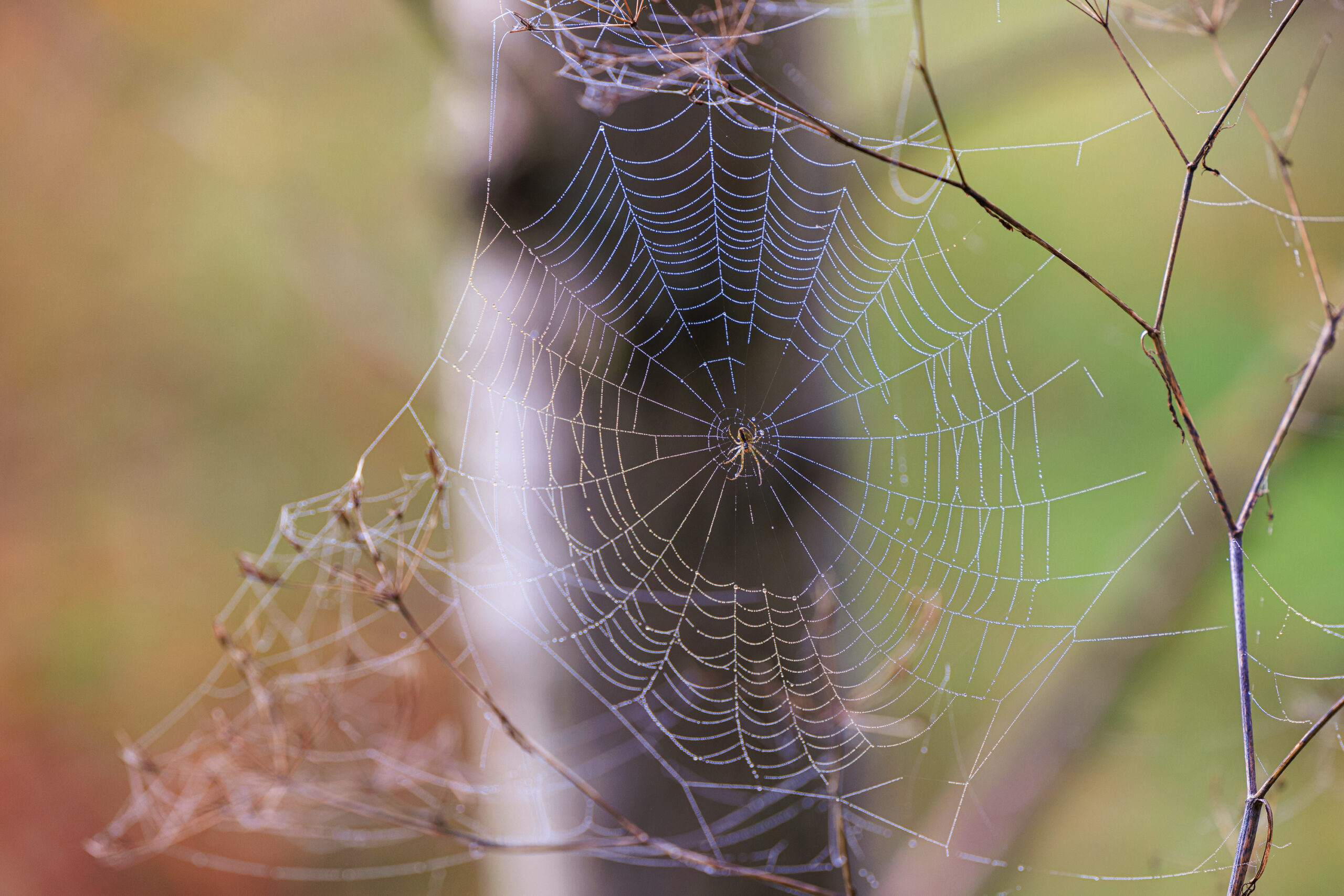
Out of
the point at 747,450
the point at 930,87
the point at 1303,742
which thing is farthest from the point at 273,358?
the point at 1303,742

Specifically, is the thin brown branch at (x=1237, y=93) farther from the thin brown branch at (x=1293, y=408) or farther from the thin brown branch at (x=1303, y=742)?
the thin brown branch at (x=1303, y=742)

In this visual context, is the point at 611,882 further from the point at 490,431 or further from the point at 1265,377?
the point at 1265,377

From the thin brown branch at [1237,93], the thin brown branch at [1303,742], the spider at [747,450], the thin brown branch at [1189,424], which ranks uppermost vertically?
the thin brown branch at [1237,93]

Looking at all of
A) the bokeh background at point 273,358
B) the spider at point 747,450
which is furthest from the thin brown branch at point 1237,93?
the bokeh background at point 273,358

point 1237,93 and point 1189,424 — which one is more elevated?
point 1237,93

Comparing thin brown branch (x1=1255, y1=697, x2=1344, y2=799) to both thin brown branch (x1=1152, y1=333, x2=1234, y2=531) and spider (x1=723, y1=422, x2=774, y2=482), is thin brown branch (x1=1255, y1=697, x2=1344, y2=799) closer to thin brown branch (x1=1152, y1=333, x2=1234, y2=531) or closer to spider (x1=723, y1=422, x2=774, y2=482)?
thin brown branch (x1=1152, y1=333, x2=1234, y2=531)

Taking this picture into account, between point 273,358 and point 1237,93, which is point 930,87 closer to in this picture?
point 1237,93
